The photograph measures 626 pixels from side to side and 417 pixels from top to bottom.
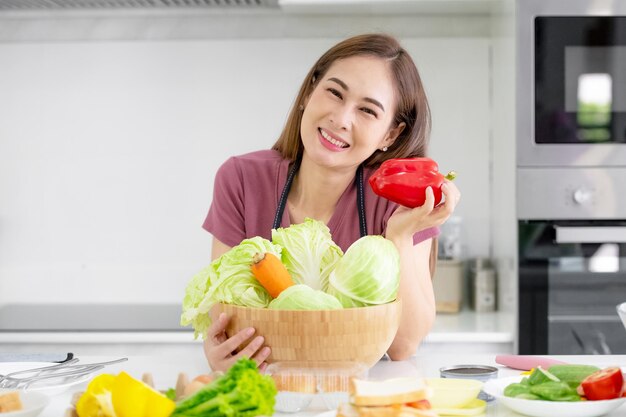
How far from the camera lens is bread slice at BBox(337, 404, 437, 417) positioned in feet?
3.11

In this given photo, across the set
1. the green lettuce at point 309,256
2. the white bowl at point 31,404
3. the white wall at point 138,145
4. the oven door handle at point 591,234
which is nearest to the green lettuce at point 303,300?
the green lettuce at point 309,256

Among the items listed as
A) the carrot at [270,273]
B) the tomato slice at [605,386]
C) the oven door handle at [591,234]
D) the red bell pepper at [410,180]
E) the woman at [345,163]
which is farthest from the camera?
the oven door handle at [591,234]

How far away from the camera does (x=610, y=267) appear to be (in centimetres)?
254

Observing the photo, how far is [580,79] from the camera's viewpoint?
2539mm

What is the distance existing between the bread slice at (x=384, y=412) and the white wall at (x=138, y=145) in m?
2.18

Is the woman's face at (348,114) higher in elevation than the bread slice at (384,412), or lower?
higher

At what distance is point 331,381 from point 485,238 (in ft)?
6.86

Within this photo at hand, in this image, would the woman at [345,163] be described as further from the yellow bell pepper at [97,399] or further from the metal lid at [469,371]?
the yellow bell pepper at [97,399]

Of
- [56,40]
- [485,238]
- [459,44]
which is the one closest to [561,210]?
[485,238]

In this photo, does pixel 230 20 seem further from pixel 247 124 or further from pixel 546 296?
pixel 546 296

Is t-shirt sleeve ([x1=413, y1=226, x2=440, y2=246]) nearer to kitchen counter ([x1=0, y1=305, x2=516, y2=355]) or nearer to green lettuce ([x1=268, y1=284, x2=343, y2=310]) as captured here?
green lettuce ([x1=268, y1=284, x2=343, y2=310])

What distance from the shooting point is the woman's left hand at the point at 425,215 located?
4.82 ft

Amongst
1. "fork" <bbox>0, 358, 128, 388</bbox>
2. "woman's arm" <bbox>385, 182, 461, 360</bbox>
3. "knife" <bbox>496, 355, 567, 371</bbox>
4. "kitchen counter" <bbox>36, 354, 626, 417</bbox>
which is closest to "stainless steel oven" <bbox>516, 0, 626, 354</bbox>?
"woman's arm" <bbox>385, 182, 461, 360</bbox>

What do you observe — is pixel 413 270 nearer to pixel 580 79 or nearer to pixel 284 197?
pixel 284 197
